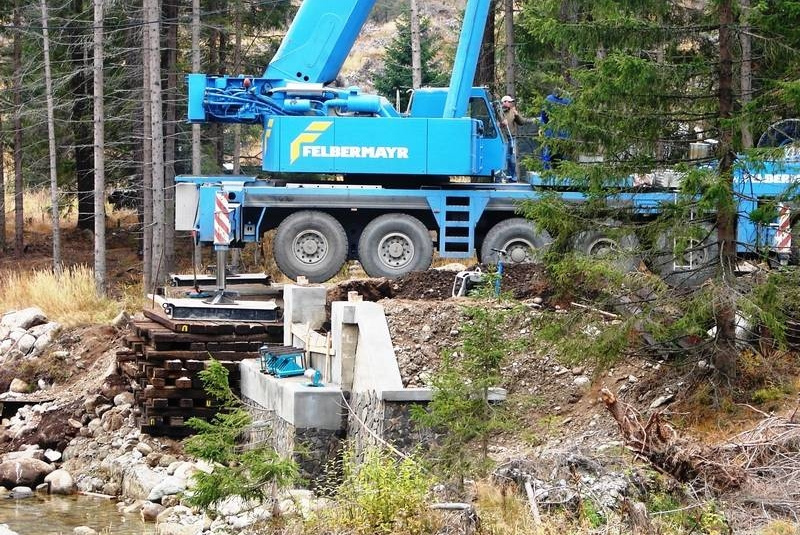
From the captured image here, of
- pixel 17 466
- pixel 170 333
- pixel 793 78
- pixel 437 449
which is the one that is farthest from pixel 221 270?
pixel 793 78

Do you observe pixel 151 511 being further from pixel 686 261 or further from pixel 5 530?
pixel 686 261

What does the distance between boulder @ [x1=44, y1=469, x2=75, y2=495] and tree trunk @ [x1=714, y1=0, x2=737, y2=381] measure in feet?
27.8

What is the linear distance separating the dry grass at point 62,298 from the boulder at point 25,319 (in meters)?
0.38

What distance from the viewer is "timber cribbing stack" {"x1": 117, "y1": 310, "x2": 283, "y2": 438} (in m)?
17.9

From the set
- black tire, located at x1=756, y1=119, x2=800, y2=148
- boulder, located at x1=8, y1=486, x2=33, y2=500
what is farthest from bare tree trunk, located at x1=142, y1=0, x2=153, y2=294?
black tire, located at x1=756, y1=119, x2=800, y2=148

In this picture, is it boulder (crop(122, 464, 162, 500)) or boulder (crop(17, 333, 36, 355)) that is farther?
boulder (crop(17, 333, 36, 355))

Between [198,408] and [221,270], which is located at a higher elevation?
[221,270]

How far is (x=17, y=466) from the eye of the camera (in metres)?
17.6

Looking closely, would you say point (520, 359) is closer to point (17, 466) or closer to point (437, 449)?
point (437, 449)

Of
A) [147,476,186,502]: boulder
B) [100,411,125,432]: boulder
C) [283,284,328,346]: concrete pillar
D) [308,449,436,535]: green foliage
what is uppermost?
[283,284,328,346]: concrete pillar

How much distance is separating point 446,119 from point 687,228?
8.50m

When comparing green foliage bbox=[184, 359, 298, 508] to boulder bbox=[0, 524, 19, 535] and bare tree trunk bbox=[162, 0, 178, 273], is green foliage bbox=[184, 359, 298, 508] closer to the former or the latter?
boulder bbox=[0, 524, 19, 535]

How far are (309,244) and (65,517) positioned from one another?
21.9 ft

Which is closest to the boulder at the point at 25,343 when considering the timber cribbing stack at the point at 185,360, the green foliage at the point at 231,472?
the timber cribbing stack at the point at 185,360
